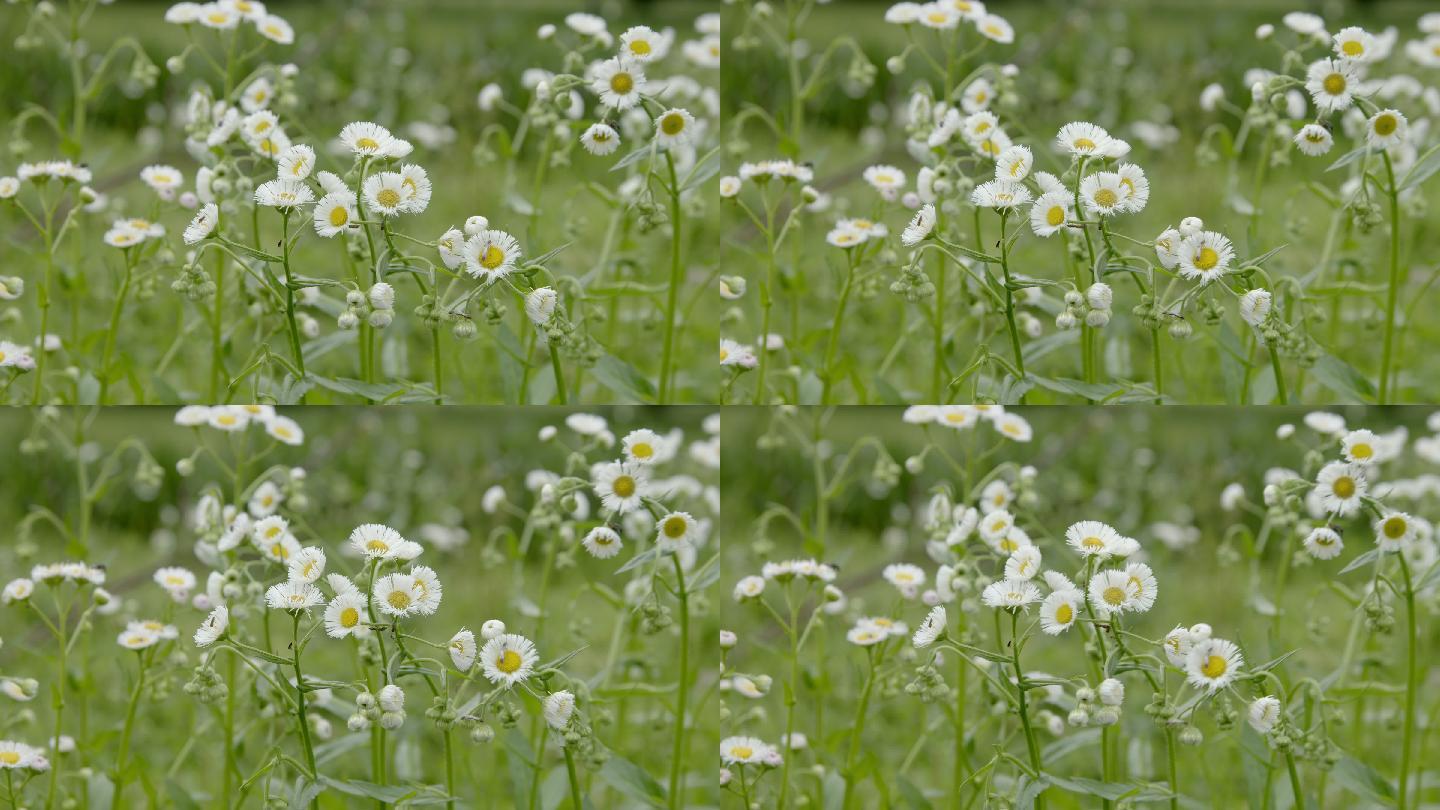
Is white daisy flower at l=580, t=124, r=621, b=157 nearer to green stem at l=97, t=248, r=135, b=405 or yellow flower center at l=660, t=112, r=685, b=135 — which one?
yellow flower center at l=660, t=112, r=685, b=135

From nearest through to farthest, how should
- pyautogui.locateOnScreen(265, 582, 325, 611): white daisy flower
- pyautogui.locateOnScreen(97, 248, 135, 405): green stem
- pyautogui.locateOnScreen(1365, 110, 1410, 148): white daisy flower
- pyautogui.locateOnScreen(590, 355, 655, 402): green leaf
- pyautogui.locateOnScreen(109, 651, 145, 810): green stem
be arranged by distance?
pyautogui.locateOnScreen(265, 582, 325, 611): white daisy flower < pyautogui.locateOnScreen(1365, 110, 1410, 148): white daisy flower < pyautogui.locateOnScreen(109, 651, 145, 810): green stem < pyautogui.locateOnScreen(590, 355, 655, 402): green leaf < pyautogui.locateOnScreen(97, 248, 135, 405): green stem

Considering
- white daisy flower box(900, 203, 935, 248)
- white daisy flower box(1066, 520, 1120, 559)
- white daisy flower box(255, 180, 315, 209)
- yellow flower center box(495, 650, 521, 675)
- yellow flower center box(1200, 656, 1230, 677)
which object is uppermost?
white daisy flower box(255, 180, 315, 209)

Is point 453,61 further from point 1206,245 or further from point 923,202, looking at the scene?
point 1206,245

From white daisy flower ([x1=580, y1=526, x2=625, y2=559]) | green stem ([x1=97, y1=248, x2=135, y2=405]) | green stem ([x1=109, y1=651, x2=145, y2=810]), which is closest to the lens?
white daisy flower ([x1=580, y1=526, x2=625, y2=559])

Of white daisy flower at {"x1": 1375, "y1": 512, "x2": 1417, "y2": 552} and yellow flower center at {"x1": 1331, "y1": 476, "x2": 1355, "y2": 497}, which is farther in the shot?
yellow flower center at {"x1": 1331, "y1": 476, "x2": 1355, "y2": 497}

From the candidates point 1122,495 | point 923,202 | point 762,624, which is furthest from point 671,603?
point 1122,495

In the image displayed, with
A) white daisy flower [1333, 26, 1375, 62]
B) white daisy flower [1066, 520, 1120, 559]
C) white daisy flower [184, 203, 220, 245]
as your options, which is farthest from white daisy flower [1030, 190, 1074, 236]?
white daisy flower [184, 203, 220, 245]

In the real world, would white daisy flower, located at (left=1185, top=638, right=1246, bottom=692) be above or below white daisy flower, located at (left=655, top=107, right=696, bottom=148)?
below
